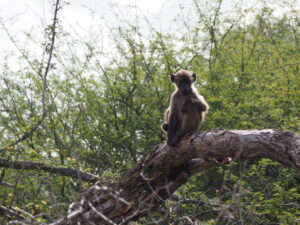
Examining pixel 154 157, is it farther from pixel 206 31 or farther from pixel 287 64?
pixel 206 31

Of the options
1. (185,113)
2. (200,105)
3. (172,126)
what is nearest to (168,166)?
(172,126)

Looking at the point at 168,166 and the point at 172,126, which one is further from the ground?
the point at 172,126

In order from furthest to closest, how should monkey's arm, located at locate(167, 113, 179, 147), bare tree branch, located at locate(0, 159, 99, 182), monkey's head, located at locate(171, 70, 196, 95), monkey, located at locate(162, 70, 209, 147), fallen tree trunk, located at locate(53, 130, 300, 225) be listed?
monkey's head, located at locate(171, 70, 196, 95)
bare tree branch, located at locate(0, 159, 99, 182)
monkey, located at locate(162, 70, 209, 147)
monkey's arm, located at locate(167, 113, 179, 147)
fallen tree trunk, located at locate(53, 130, 300, 225)

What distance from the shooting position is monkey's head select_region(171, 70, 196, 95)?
31.7 ft

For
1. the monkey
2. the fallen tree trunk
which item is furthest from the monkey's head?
the fallen tree trunk

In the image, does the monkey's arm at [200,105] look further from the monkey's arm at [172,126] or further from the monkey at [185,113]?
the monkey's arm at [172,126]

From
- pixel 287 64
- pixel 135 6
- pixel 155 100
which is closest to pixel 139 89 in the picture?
pixel 155 100

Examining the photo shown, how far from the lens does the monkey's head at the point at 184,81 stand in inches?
381

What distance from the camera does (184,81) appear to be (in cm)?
1007

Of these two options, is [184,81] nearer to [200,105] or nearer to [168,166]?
[200,105]

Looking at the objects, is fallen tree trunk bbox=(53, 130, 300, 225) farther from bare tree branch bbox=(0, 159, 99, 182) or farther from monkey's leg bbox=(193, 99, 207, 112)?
bare tree branch bbox=(0, 159, 99, 182)

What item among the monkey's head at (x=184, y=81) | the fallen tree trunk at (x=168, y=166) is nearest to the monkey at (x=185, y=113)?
the monkey's head at (x=184, y=81)

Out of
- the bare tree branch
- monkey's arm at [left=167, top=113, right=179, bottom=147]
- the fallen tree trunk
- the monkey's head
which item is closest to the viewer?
the fallen tree trunk

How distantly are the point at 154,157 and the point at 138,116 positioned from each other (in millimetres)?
10718
